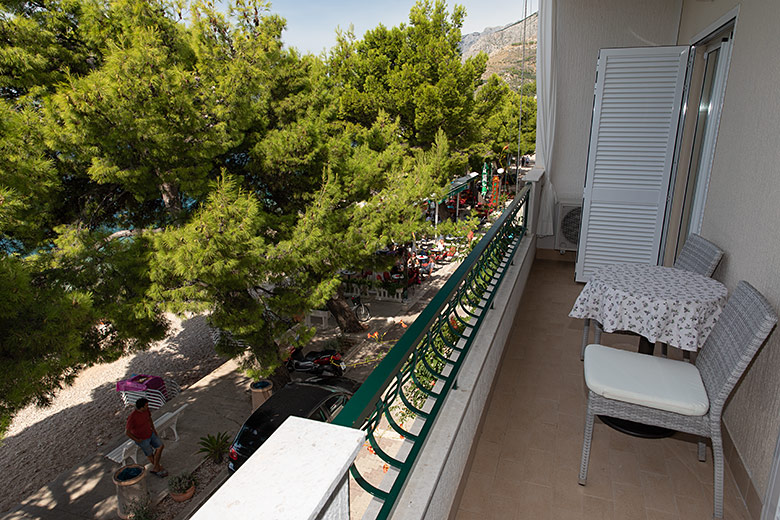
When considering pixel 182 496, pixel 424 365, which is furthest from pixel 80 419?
pixel 424 365

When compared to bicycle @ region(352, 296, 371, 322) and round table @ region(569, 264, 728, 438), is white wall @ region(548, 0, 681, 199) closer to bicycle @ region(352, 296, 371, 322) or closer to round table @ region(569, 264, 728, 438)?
round table @ region(569, 264, 728, 438)

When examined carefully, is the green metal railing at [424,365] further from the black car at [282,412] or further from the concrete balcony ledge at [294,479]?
the black car at [282,412]

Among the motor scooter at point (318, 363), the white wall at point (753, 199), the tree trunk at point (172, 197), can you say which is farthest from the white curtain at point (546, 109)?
the tree trunk at point (172, 197)

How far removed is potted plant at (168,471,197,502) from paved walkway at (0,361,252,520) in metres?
0.23

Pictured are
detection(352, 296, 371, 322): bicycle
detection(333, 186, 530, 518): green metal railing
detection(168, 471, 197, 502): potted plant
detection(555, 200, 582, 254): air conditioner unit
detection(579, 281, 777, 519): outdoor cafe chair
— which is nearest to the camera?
detection(333, 186, 530, 518): green metal railing

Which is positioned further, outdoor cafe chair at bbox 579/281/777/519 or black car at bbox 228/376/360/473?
black car at bbox 228/376/360/473

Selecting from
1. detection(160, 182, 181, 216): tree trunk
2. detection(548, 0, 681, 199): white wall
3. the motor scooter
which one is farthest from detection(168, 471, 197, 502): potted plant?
detection(548, 0, 681, 199): white wall

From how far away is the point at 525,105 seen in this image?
26.8m

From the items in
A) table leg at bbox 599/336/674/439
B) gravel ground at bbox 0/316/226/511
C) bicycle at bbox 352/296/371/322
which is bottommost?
gravel ground at bbox 0/316/226/511

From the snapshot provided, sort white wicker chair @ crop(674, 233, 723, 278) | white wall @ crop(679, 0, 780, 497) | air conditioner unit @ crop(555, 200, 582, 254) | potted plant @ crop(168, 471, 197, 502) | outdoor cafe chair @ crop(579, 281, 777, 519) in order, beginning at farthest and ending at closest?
air conditioner unit @ crop(555, 200, 582, 254) < potted plant @ crop(168, 471, 197, 502) < white wicker chair @ crop(674, 233, 723, 278) < white wall @ crop(679, 0, 780, 497) < outdoor cafe chair @ crop(579, 281, 777, 519)

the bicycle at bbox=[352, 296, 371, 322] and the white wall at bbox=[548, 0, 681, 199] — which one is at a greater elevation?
the white wall at bbox=[548, 0, 681, 199]

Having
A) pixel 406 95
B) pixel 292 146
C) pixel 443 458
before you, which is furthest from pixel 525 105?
pixel 443 458

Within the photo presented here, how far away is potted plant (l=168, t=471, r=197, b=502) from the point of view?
5.31m

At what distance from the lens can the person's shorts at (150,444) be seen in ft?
18.2
